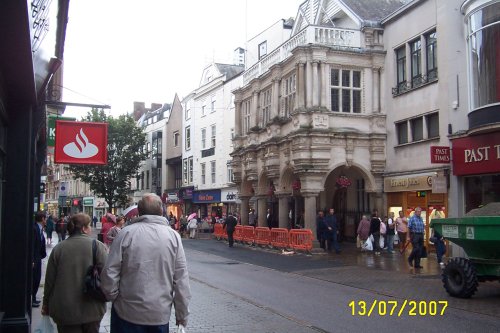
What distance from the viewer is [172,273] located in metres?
4.26

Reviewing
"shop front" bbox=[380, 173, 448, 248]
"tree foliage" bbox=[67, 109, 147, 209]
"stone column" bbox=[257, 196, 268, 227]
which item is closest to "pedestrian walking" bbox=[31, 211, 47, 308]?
"shop front" bbox=[380, 173, 448, 248]

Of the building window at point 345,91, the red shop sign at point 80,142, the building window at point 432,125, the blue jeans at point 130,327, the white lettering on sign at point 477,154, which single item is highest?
the building window at point 345,91

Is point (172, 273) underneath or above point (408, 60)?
underneath

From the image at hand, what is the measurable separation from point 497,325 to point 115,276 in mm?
6811

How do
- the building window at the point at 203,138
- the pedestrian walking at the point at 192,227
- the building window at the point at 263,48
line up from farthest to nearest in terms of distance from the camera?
the building window at the point at 203,138 < the building window at the point at 263,48 < the pedestrian walking at the point at 192,227

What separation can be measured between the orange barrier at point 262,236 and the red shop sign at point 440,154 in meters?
8.68

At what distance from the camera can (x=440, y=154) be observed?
19672 mm

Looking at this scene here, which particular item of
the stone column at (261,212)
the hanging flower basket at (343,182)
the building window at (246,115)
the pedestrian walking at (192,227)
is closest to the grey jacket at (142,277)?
the hanging flower basket at (343,182)

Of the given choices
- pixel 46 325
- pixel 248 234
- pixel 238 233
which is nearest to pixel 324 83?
pixel 248 234

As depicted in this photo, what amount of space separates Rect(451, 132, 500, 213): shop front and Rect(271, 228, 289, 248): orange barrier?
24.9ft

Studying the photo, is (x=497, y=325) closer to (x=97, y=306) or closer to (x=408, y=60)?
(x=97, y=306)

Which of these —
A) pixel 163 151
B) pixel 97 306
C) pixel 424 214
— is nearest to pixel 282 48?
pixel 424 214
